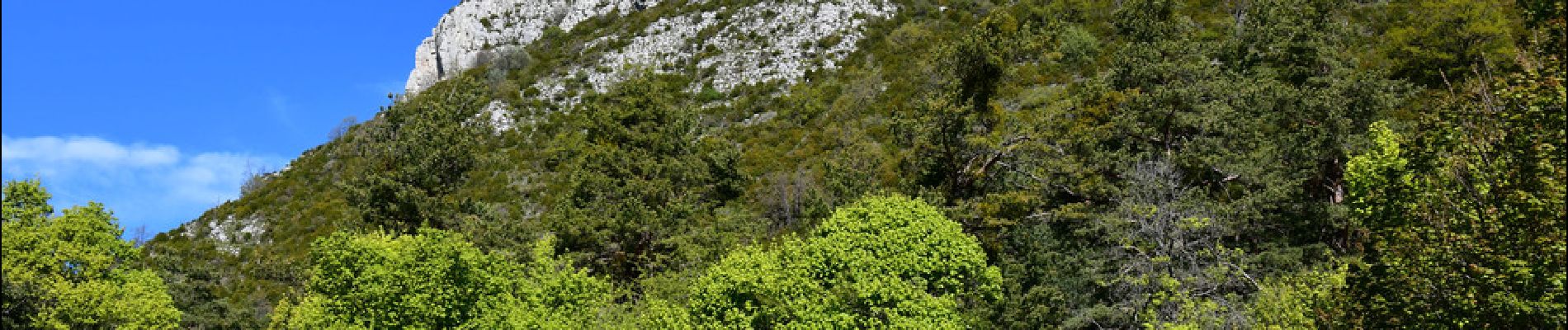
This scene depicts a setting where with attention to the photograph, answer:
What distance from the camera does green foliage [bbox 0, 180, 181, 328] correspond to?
30922 millimetres

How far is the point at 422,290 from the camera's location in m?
27.2

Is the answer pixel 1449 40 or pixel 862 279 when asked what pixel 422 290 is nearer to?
pixel 862 279

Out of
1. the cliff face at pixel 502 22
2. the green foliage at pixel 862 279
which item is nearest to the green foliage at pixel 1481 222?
the green foliage at pixel 862 279

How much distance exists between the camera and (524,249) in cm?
3738

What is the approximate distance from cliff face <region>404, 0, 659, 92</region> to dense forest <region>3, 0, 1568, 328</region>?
40.5 meters

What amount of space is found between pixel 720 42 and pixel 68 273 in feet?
168

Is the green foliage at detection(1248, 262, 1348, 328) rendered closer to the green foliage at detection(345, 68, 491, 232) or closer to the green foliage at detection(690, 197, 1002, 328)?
the green foliage at detection(690, 197, 1002, 328)

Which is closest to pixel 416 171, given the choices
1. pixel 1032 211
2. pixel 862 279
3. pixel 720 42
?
pixel 862 279

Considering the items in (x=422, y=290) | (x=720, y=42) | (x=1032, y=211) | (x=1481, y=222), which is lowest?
(x=1032, y=211)

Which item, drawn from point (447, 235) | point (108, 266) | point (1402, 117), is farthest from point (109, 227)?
point (1402, 117)

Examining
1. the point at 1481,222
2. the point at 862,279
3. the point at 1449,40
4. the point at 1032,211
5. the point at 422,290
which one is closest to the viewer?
the point at 1481,222

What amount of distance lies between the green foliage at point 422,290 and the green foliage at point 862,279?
6.10 meters

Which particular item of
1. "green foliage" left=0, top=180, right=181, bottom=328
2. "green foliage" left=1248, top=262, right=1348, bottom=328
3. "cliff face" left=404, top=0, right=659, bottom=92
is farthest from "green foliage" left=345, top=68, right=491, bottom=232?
"cliff face" left=404, top=0, right=659, bottom=92

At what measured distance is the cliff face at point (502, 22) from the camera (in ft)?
301
